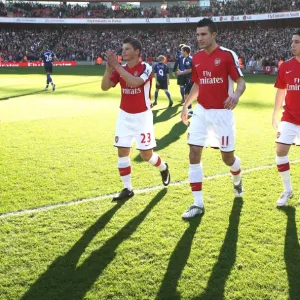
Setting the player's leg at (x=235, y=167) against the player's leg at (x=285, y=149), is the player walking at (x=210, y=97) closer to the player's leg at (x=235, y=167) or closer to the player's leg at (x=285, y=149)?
the player's leg at (x=235, y=167)

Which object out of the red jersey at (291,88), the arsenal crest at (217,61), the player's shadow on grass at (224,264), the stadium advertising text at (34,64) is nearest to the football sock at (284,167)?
the red jersey at (291,88)

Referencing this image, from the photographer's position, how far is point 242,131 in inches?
366

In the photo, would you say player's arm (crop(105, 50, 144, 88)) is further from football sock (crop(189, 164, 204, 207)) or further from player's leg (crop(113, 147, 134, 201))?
football sock (crop(189, 164, 204, 207))

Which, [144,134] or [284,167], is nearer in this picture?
[284,167]

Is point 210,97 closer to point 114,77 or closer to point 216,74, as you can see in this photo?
point 216,74

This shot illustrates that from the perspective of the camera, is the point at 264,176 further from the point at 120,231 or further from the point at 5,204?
the point at 5,204

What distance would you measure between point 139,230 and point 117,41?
146 feet

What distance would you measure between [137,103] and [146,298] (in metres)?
2.85

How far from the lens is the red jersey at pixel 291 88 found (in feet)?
15.3

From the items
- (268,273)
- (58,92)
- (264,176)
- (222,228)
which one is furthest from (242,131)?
(58,92)

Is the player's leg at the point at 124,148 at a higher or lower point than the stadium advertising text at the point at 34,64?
lower

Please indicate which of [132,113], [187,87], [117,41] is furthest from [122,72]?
[117,41]

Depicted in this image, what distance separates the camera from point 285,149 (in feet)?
15.8

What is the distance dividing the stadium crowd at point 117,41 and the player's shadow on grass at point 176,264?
3442 cm
